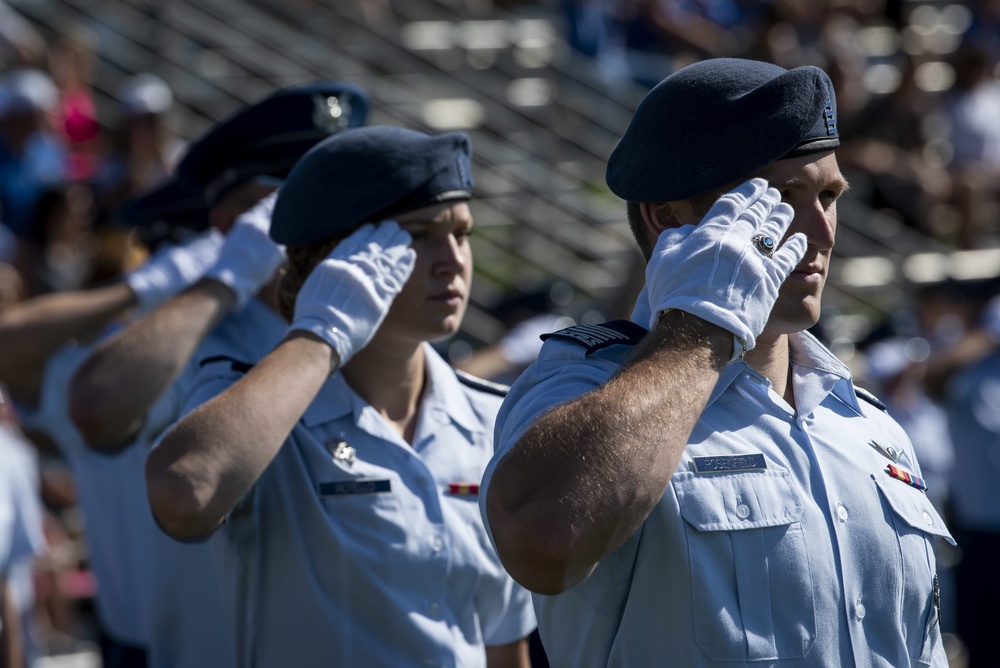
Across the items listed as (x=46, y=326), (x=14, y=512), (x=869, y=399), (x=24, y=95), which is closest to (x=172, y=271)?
(x=46, y=326)

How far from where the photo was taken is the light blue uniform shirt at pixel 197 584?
Result: 327cm

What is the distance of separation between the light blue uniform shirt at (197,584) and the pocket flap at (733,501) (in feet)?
5.01

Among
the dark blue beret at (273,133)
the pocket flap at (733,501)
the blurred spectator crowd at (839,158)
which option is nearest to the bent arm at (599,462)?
the pocket flap at (733,501)

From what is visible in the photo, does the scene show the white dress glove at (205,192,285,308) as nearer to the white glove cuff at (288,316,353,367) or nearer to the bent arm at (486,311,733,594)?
the white glove cuff at (288,316,353,367)

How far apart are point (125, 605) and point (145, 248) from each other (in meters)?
1.29

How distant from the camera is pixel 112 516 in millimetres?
4129

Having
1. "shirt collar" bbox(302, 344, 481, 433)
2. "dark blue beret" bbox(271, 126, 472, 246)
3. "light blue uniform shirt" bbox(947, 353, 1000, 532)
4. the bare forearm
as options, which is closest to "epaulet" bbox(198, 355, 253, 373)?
"shirt collar" bbox(302, 344, 481, 433)

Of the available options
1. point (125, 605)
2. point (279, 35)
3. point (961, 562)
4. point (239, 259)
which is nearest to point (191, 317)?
point (239, 259)

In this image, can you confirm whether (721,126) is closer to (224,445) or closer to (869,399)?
(869,399)

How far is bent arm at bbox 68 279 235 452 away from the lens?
10.5 ft

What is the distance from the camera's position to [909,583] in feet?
6.75

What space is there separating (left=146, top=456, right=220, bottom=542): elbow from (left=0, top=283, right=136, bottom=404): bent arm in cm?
150

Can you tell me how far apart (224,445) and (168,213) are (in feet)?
6.61

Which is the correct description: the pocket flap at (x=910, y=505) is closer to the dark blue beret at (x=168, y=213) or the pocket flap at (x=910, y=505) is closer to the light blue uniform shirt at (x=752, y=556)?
the light blue uniform shirt at (x=752, y=556)
